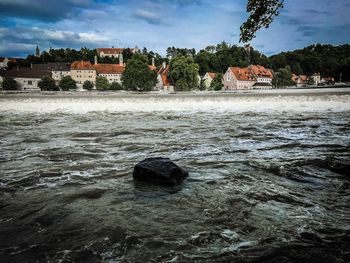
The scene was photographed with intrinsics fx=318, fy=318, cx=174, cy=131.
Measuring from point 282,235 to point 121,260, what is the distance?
2347mm

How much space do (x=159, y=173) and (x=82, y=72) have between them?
18574 centimetres

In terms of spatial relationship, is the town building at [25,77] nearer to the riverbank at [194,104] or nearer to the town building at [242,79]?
the town building at [242,79]

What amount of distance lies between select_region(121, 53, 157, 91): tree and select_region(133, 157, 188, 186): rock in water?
309 ft

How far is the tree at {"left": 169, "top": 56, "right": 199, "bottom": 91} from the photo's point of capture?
312 ft

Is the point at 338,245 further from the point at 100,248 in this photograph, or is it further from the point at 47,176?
the point at 47,176

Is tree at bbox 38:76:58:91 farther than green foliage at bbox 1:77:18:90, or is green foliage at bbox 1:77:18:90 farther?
tree at bbox 38:76:58:91

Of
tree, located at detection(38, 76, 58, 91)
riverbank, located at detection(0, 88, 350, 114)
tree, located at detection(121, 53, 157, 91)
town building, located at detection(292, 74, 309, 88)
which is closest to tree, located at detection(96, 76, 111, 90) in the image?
tree, located at detection(38, 76, 58, 91)

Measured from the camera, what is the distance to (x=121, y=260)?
4086 mm

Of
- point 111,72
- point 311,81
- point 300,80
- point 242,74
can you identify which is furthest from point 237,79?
point 111,72

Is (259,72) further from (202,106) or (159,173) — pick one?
(159,173)

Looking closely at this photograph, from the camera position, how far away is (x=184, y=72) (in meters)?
95.8

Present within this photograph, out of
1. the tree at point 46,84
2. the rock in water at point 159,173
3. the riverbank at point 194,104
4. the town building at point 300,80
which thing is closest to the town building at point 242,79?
the town building at point 300,80

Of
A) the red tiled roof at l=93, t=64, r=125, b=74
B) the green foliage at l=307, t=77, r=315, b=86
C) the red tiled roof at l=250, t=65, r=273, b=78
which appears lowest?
the green foliage at l=307, t=77, r=315, b=86

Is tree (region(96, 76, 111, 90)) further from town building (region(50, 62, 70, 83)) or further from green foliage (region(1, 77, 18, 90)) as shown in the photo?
town building (region(50, 62, 70, 83))
